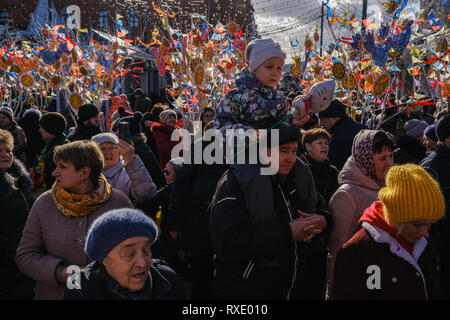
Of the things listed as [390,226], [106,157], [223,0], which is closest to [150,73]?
[223,0]

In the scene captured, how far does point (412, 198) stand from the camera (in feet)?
6.31

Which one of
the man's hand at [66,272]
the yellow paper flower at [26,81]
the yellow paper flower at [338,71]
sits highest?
the yellow paper flower at [26,81]

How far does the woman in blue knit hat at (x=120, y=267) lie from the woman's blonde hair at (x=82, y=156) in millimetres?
713

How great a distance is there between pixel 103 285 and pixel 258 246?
0.70m

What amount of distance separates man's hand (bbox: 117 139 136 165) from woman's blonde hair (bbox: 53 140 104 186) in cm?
57

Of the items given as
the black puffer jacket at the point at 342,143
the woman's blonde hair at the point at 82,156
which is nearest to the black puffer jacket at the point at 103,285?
the woman's blonde hair at the point at 82,156

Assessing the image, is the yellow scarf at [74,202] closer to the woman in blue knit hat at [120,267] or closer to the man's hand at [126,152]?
the woman in blue knit hat at [120,267]

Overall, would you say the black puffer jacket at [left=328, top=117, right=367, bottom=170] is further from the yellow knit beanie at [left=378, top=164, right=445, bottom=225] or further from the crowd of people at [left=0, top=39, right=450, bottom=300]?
the yellow knit beanie at [left=378, top=164, right=445, bottom=225]

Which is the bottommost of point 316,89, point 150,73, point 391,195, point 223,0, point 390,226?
point 390,226

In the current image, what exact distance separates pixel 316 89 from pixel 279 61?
83 cm

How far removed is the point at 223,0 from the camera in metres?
30.4

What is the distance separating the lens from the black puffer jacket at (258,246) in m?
2.12

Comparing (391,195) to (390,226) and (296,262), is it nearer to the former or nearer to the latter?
(390,226)

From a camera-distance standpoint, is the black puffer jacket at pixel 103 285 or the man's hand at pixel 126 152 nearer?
the black puffer jacket at pixel 103 285
